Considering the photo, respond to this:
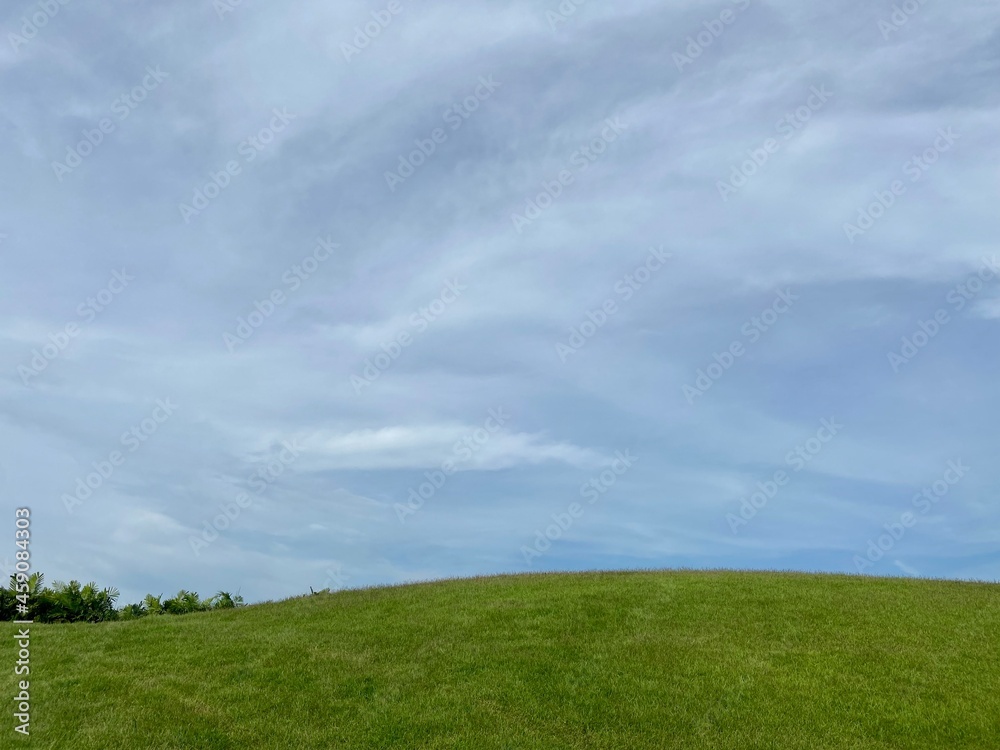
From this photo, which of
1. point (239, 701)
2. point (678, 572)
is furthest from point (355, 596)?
point (678, 572)

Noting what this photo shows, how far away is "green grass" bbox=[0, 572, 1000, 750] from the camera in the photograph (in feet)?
53.4

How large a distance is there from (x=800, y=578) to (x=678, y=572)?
4.63 m

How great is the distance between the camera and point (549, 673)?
19.0 m

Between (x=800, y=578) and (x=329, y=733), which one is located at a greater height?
(x=800, y=578)

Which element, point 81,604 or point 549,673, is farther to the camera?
point 81,604

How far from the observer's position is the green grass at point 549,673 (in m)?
16.3

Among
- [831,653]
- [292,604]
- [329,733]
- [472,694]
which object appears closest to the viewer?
[329,733]

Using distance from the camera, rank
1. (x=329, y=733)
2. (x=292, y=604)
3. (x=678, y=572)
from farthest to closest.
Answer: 1. (x=678, y=572)
2. (x=292, y=604)
3. (x=329, y=733)

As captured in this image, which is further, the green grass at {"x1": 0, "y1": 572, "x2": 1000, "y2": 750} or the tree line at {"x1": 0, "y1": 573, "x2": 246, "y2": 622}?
the tree line at {"x1": 0, "y1": 573, "x2": 246, "y2": 622}

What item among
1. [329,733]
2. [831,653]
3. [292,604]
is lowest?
[329,733]

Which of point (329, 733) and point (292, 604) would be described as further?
point (292, 604)

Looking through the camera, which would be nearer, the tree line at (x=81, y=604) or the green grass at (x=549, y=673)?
the green grass at (x=549, y=673)

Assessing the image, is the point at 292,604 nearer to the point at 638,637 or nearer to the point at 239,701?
the point at 239,701

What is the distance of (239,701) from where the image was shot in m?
18.0
